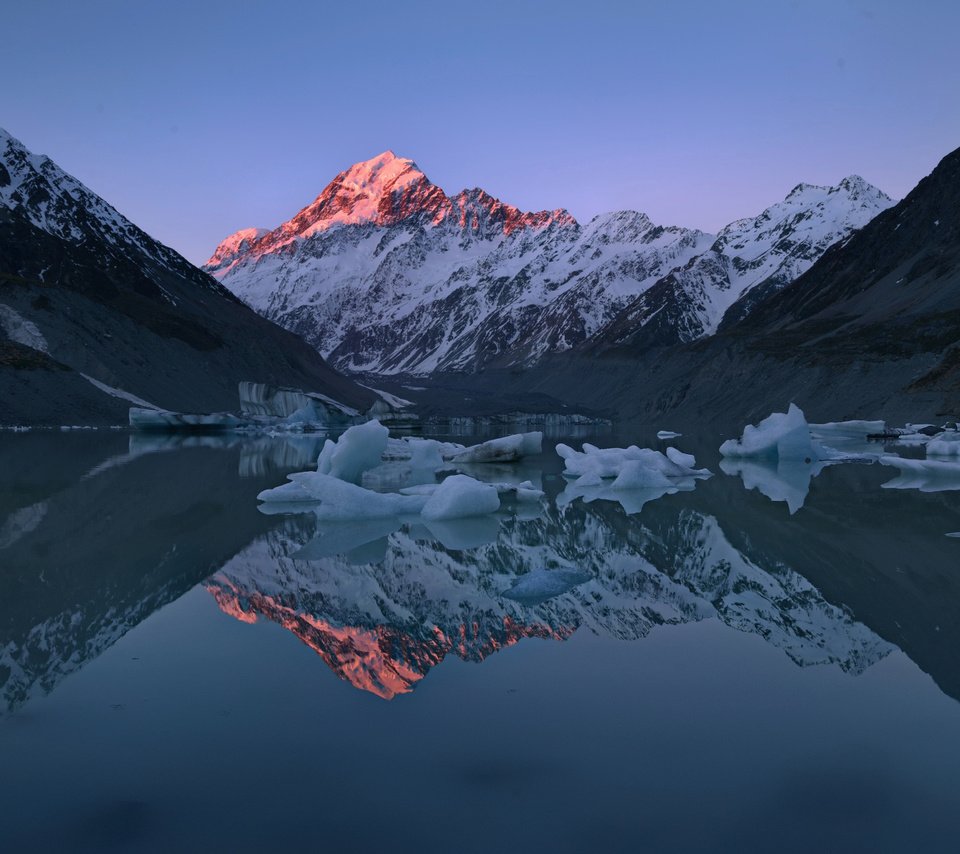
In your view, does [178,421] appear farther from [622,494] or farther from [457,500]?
[457,500]

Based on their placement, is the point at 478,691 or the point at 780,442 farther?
the point at 780,442

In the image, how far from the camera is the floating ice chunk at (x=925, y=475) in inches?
904

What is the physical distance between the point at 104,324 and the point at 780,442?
195 ft

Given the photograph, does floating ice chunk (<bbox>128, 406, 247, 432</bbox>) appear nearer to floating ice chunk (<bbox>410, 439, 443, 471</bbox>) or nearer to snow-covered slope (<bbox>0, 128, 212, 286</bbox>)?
floating ice chunk (<bbox>410, 439, 443, 471</bbox>)

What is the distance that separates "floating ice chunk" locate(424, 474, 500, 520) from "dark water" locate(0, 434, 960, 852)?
66.7 inches

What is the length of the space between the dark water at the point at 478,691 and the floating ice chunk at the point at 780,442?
59.7 ft

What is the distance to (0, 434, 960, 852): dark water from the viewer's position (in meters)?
4.91

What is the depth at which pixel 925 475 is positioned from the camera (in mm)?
25906

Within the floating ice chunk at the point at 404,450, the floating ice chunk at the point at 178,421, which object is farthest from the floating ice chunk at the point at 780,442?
the floating ice chunk at the point at 178,421

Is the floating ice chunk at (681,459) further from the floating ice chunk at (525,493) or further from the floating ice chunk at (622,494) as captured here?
the floating ice chunk at (525,493)

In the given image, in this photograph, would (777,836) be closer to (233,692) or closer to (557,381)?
(233,692)

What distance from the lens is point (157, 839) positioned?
A: 15.4ft

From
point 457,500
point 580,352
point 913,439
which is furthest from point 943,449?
point 580,352

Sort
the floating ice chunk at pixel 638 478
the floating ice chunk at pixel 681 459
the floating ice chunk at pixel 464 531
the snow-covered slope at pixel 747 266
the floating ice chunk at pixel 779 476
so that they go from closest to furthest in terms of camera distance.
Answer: the floating ice chunk at pixel 464 531 → the floating ice chunk at pixel 779 476 → the floating ice chunk at pixel 638 478 → the floating ice chunk at pixel 681 459 → the snow-covered slope at pixel 747 266
